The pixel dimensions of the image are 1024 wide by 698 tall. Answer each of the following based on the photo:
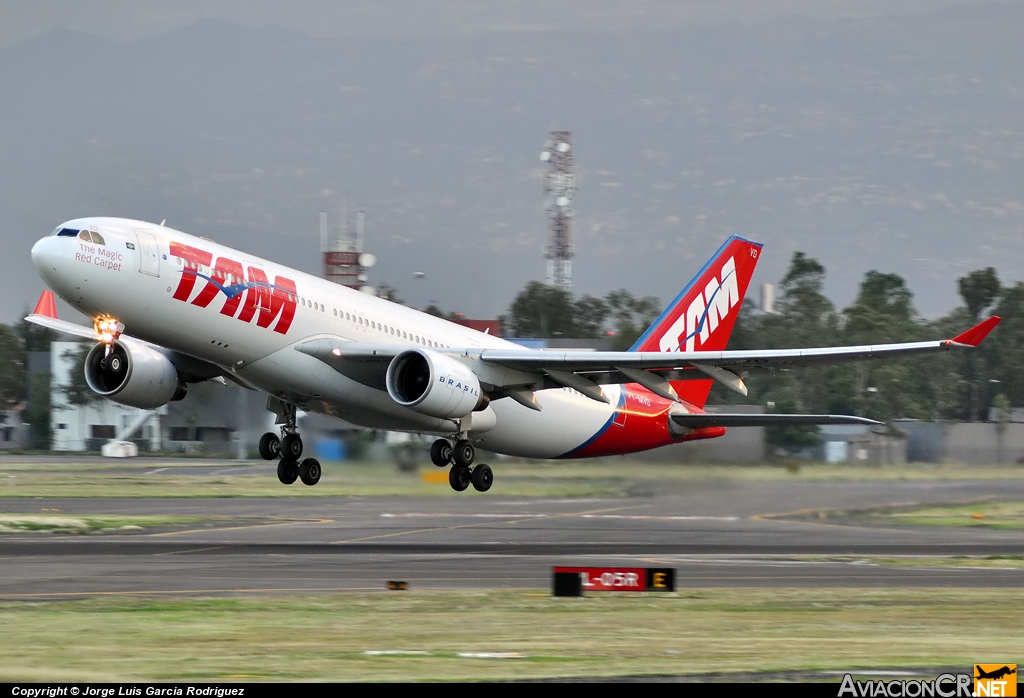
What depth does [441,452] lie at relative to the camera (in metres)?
32.8

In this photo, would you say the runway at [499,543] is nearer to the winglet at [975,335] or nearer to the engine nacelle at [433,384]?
the engine nacelle at [433,384]

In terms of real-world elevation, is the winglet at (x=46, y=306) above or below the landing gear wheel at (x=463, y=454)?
above

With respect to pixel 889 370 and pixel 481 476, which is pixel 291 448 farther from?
pixel 889 370

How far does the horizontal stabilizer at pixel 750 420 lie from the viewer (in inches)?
1288

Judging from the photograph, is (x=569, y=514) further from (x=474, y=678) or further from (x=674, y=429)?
(x=474, y=678)

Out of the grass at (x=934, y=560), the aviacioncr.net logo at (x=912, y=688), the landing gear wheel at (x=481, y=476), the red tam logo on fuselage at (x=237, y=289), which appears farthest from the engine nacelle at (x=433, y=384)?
the grass at (x=934, y=560)

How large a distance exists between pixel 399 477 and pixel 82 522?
49.4 ft

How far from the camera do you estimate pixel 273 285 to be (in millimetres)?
28859

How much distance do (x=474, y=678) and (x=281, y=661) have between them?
3228 millimetres

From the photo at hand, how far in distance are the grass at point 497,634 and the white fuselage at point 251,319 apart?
15.9 ft

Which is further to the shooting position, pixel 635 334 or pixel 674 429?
pixel 635 334

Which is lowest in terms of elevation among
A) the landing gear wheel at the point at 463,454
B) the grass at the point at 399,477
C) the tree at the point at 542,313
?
the grass at the point at 399,477

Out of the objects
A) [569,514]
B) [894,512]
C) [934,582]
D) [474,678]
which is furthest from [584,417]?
[894,512]

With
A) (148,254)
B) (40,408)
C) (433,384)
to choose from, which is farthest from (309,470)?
(40,408)
